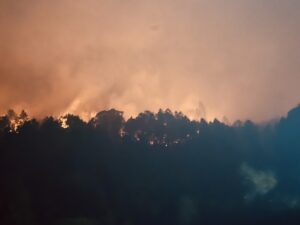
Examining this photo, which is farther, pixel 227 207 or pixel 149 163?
pixel 149 163

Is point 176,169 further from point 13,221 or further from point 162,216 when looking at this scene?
point 13,221

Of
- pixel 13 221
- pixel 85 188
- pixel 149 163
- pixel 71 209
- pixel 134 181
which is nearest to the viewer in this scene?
pixel 13 221

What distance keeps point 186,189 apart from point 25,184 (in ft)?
91.9

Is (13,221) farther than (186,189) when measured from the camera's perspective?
No

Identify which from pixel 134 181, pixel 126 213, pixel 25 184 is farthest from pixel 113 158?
pixel 25 184

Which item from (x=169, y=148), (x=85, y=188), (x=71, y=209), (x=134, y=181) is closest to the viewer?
(x=71, y=209)

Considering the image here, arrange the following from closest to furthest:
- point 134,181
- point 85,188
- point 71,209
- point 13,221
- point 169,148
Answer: point 13,221 → point 71,209 → point 85,188 → point 134,181 → point 169,148

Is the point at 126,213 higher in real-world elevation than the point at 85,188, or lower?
lower

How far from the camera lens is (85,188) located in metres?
53.3

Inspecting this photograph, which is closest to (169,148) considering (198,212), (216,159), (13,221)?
(216,159)

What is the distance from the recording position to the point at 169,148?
67250 mm

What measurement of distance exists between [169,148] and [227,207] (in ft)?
54.1

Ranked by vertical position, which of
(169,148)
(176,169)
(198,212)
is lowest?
(198,212)

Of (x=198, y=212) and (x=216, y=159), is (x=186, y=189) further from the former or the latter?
(x=216, y=159)
